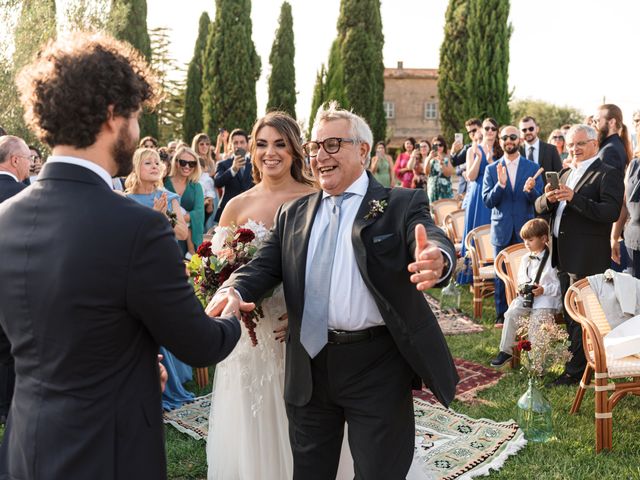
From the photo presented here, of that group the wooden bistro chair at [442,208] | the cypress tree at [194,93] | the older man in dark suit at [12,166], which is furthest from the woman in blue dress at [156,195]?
the cypress tree at [194,93]

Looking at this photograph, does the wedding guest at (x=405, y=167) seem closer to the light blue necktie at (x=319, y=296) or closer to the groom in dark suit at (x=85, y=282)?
the light blue necktie at (x=319, y=296)

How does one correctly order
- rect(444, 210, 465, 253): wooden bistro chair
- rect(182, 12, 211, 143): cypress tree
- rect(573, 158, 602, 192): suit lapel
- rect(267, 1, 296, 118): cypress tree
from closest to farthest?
rect(573, 158, 602, 192): suit lapel
rect(444, 210, 465, 253): wooden bistro chair
rect(267, 1, 296, 118): cypress tree
rect(182, 12, 211, 143): cypress tree

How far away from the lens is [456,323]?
27.4 ft

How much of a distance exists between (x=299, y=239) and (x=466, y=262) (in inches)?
297

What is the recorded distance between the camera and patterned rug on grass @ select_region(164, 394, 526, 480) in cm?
451

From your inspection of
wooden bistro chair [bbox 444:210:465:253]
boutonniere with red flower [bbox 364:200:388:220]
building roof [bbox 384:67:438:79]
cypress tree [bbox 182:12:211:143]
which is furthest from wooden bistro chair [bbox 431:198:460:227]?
building roof [bbox 384:67:438:79]

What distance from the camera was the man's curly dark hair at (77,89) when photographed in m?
1.82

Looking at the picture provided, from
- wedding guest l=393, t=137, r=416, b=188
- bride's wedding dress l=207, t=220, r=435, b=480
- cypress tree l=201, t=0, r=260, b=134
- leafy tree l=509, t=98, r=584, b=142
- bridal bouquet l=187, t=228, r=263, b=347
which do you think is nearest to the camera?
bridal bouquet l=187, t=228, r=263, b=347

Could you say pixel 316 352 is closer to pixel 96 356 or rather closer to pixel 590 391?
pixel 96 356

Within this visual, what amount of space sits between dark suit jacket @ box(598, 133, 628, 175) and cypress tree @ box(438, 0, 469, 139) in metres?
19.2

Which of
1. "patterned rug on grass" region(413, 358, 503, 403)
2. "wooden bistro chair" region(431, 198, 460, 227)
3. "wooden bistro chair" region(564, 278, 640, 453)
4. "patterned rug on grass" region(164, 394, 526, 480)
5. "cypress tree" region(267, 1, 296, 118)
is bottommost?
"patterned rug on grass" region(164, 394, 526, 480)

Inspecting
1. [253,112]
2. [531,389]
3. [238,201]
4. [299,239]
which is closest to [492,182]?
[531,389]

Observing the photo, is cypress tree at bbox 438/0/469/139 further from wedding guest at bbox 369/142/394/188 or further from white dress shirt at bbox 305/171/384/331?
white dress shirt at bbox 305/171/384/331

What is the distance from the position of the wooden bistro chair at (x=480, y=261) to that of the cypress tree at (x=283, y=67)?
24.4 m
